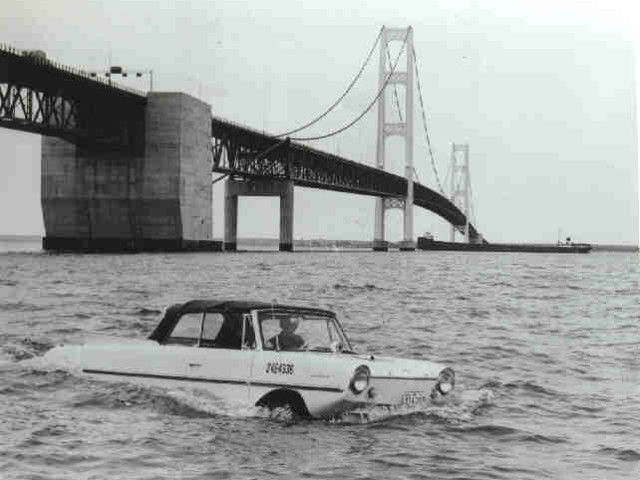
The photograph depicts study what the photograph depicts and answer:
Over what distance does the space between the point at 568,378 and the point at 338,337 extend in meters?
4.86

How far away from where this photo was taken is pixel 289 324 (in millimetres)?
11859

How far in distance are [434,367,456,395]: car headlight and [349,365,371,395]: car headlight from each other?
1.16m

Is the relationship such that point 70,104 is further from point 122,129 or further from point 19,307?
point 19,307

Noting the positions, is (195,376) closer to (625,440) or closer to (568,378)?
(625,440)

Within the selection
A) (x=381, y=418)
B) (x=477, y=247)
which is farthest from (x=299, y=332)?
(x=477, y=247)

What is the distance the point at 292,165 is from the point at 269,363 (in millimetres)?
94497

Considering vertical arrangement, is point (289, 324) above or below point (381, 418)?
above

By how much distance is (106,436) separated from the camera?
10266 millimetres

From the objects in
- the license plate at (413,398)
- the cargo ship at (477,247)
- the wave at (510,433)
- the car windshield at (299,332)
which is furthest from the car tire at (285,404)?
the cargo ship at (477,247)

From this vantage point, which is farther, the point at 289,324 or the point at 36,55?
the point at 36,55

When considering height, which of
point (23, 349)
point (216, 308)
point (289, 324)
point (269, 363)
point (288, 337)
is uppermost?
point (216, 308)

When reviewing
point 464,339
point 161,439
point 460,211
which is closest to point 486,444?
point 161,439

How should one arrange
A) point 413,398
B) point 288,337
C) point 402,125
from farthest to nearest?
point 402,125, point 288,337, point 413,398

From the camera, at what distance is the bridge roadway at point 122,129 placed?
61.3 meters
